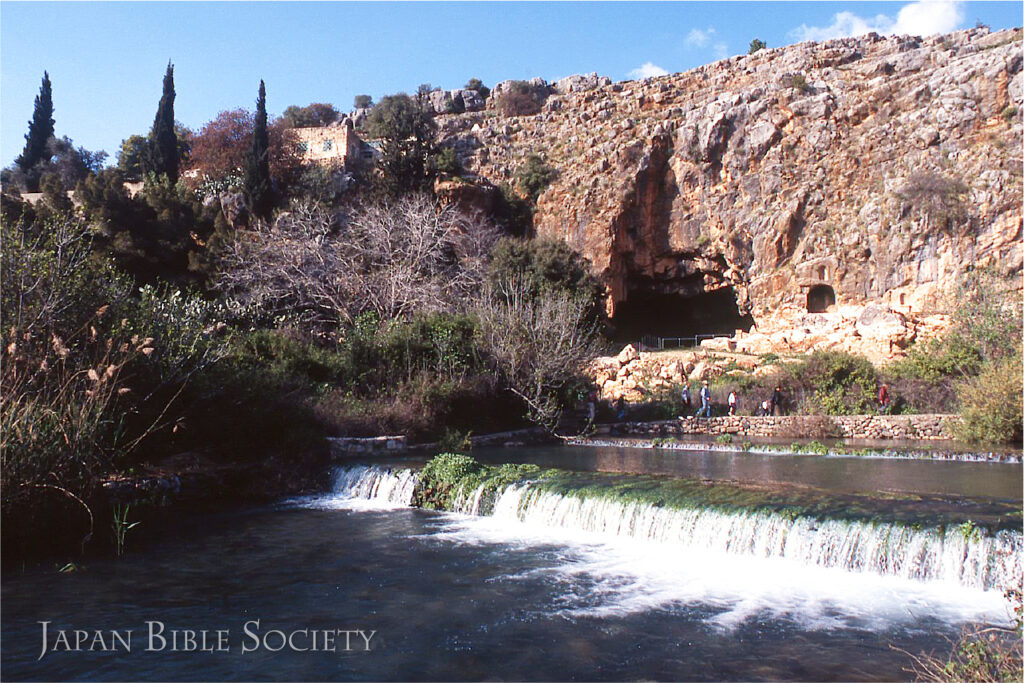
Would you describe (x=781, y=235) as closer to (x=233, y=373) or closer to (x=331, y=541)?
(x=233, y=373)

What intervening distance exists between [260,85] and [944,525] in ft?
126

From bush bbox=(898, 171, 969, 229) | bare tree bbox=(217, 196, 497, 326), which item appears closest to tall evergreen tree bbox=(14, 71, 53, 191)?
bare tree bbox=(217, 196, 497, 326)

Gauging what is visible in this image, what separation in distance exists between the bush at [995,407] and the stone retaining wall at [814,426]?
4.17 feet

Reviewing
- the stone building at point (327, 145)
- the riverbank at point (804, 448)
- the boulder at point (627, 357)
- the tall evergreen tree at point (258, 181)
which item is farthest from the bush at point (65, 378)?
the stone building at point (327, 145)

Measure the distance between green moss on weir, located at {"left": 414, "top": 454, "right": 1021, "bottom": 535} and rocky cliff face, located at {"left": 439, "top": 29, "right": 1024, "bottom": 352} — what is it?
24.4 meters

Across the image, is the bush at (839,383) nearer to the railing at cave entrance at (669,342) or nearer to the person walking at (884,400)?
the person walking at (884,400)

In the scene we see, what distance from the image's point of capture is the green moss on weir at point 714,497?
376 inches

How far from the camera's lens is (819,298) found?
36062 millimetres

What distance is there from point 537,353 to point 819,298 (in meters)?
20.6

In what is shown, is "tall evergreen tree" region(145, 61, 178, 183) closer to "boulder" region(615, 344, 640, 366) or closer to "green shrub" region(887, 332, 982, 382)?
"boulder" region(615, 344, 640, 366)

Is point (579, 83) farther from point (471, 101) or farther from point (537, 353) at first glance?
point (537, 353)

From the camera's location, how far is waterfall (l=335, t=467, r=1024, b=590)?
332 inches

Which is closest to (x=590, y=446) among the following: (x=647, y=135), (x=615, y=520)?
(x=615, y=520)

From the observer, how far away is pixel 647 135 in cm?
3991
